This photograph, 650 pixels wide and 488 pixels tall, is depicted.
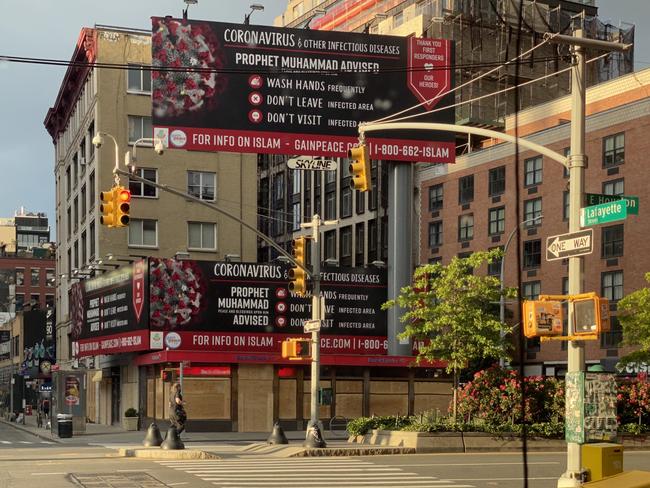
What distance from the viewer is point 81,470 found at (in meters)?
24.7

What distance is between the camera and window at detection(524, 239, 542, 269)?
7950 cm

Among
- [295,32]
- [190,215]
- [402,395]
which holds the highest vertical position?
[295,32]

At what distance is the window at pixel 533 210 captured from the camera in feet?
262

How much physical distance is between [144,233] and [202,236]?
3649 millimetres

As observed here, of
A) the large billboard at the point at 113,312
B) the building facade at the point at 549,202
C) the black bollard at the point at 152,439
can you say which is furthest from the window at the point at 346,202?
the black bollard at the point at 152,439

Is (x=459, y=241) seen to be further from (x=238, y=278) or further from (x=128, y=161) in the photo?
(x=128, y=161)

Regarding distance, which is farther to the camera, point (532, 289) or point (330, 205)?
point (330, 205)

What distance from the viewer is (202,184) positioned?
6619 centimetres

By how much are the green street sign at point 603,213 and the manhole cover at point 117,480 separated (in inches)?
384

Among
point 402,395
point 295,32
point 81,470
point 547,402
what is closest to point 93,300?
point 402,395

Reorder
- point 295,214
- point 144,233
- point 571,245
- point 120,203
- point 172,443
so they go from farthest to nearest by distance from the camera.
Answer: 1. point 295,214
2. point 144,233
3. point 172,443
4. point 120,203
5. point 571,245

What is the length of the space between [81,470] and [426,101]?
26173mm

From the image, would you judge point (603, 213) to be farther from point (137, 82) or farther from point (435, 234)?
point (435, 234)

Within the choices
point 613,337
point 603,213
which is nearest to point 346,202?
point 613,337
